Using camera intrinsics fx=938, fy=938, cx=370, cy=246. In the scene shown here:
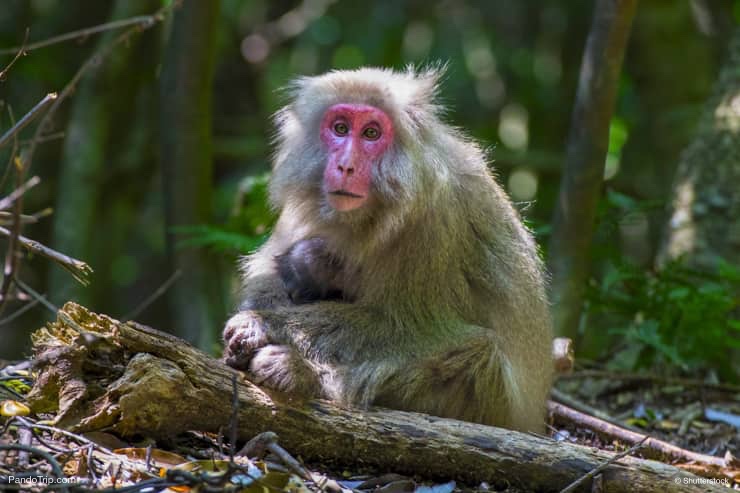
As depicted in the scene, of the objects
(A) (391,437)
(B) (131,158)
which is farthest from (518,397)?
(B) (131,158)

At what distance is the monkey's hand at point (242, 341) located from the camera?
531cm

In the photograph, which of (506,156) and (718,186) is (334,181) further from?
(506,156)

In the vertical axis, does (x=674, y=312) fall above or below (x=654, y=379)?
above

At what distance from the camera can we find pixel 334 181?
5.68m

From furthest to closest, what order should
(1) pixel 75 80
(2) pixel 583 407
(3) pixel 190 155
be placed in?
(3) pixel 190 155
(2) pixel 583 407
(1) pixel 75 80

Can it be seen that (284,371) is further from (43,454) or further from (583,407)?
(583,407)

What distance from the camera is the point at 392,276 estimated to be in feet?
18.7

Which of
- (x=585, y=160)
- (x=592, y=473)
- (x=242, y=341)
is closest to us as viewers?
(x=592, y=473)

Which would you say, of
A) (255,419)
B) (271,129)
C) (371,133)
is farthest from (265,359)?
(271,129)

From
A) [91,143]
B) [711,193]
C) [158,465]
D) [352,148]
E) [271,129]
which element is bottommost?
[158,465]

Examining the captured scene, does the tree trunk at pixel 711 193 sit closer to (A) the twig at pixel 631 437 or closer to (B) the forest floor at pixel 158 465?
(A) the twig at pixel 631 437

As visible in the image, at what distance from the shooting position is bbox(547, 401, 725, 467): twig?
5.94 metres

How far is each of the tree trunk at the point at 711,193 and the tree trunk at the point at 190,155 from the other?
177 inches

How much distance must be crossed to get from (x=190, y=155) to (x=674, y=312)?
15.1ft
